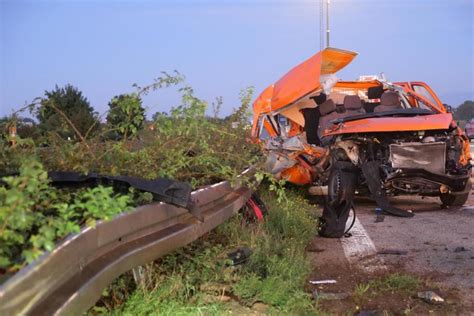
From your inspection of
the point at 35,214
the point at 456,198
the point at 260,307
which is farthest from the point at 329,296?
the point at 456,198

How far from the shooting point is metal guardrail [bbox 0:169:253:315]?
2.38 meters

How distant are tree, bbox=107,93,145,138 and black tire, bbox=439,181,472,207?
615 cm

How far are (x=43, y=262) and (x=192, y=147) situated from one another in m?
2.47

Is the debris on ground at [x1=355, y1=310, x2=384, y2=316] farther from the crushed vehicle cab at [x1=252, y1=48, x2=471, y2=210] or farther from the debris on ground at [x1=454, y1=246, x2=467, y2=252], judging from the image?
the crushed vehicle cab at [x1=252, y1=48, x2=471, y2=210]

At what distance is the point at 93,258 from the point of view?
9.48 ft

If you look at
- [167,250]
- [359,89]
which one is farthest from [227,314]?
[359,89]

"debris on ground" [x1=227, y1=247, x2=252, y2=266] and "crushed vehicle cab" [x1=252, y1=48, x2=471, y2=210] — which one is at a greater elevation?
"crushed vehicle cab" [x1=252, y1=48, x2=471, y2=210]

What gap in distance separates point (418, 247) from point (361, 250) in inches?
26.0

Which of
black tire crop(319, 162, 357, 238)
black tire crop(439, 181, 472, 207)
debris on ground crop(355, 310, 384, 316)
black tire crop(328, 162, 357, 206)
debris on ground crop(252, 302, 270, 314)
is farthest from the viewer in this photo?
black tire crop(439, 181, 472, 207)

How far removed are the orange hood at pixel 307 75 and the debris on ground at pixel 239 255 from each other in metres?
3.69

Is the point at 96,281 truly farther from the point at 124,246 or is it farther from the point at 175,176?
the point at 175,176

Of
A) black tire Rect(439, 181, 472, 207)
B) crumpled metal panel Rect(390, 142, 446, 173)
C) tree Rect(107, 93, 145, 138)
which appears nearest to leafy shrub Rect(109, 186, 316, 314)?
tree Rect(107, 93, 145, 138)

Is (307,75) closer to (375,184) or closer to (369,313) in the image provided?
(375,184)

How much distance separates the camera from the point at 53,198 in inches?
119
